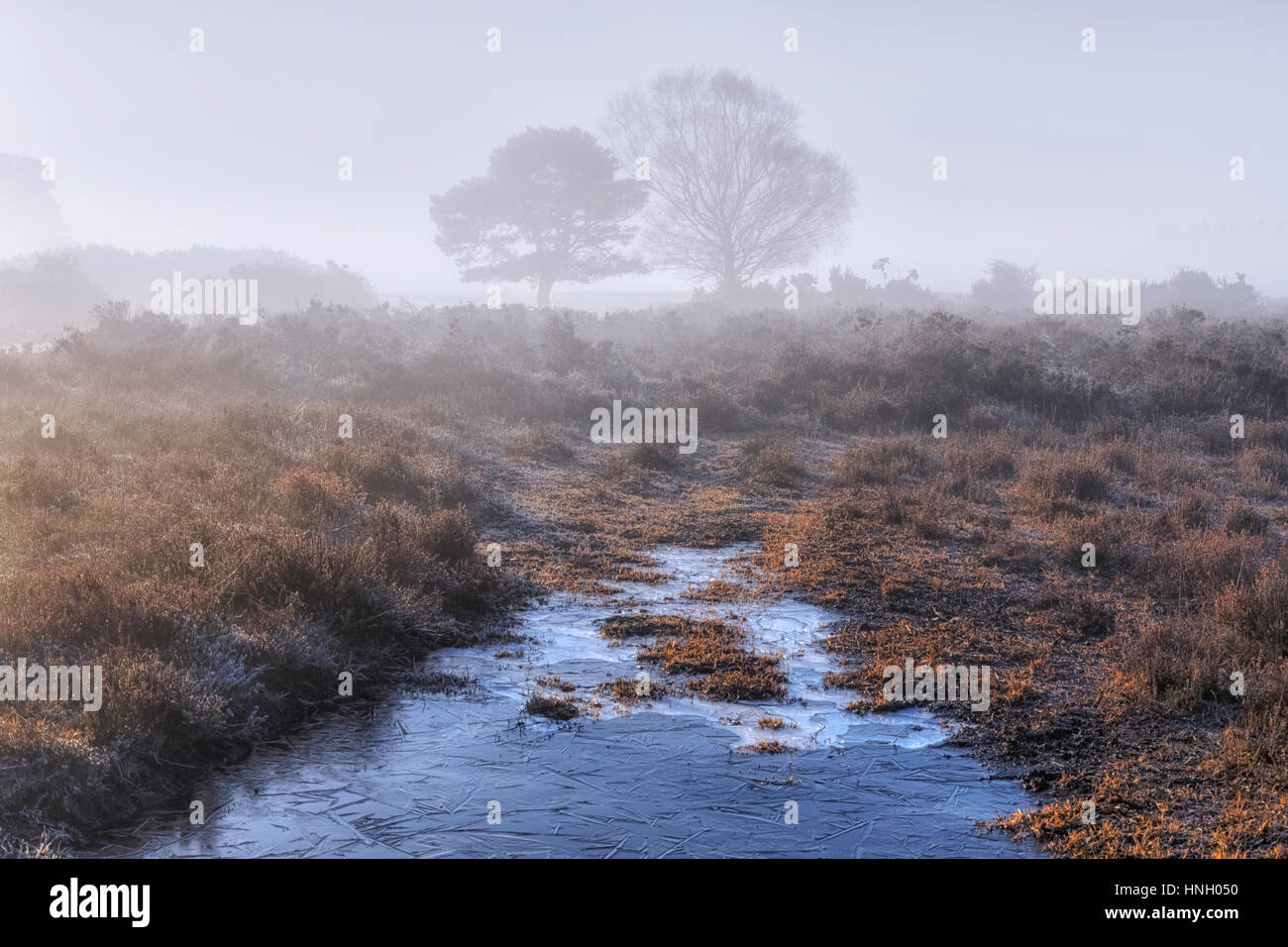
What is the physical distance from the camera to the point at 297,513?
10078 millimetres

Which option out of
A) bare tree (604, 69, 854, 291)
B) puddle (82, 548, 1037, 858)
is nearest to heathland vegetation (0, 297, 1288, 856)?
puddle (82, 548, 1037, 858)

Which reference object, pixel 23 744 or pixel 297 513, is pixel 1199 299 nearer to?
pixel 297 513

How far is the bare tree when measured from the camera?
44.8 meters

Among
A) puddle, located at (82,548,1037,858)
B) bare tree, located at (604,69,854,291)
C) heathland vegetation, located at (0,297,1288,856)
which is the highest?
bare tree, located at (604,69,854,291)

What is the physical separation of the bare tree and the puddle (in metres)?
41.1

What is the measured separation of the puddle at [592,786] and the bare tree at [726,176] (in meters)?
41.1

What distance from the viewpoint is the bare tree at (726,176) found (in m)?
44.8

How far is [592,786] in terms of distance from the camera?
18.6 feet

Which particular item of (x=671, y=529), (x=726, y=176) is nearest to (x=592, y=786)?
(x=671, y=529)

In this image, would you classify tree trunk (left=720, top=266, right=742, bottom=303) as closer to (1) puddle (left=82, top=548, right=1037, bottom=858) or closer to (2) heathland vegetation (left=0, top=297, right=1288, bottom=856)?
(2) heathland vegetation (left=0, top=297, right=1288, bottom=856)

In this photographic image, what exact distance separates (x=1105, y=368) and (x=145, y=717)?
20545 millimetres

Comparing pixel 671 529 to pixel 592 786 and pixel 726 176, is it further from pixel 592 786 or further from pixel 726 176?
pixel 726 176

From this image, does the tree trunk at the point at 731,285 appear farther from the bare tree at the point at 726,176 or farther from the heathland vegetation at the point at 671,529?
the heathland vegetation at the point at 671,529
